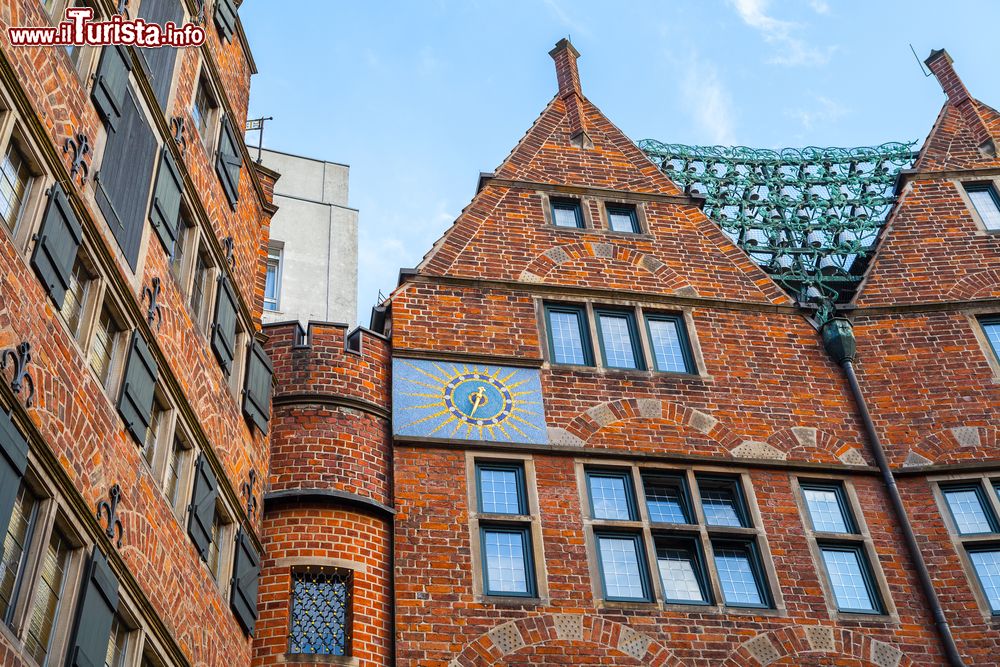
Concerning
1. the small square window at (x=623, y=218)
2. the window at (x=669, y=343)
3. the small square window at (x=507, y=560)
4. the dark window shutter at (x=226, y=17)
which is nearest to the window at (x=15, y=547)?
the small square window at (x=507, y=560)

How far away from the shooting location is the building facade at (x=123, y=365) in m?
9.30

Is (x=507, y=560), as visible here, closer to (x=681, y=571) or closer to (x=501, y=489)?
(x=501, y=489)

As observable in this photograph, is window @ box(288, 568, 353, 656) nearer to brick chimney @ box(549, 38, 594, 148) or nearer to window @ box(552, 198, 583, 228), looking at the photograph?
window @ box(552, 198, 583, 228)

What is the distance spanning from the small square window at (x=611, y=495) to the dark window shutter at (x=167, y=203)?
18.6 feet

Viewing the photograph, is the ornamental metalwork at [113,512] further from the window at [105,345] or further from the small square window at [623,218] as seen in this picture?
the small square window at [623,218]

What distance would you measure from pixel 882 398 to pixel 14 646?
12.0 metres

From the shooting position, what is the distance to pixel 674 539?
1506cm

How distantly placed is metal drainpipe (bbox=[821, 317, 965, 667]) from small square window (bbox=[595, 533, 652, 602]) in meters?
3.27

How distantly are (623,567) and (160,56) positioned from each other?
7591 millimetres

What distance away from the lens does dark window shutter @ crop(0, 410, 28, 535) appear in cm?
849

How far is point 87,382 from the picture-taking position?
10.4 metres

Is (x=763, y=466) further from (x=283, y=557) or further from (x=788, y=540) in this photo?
(x=283, y=557)

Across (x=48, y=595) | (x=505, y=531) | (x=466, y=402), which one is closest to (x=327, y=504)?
(x=505, y=531)

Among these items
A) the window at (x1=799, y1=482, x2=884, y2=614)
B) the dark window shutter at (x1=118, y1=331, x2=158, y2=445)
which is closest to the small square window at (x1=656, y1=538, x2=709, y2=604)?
the window at (x1=799, y1=482, x2=884, y2=614)
